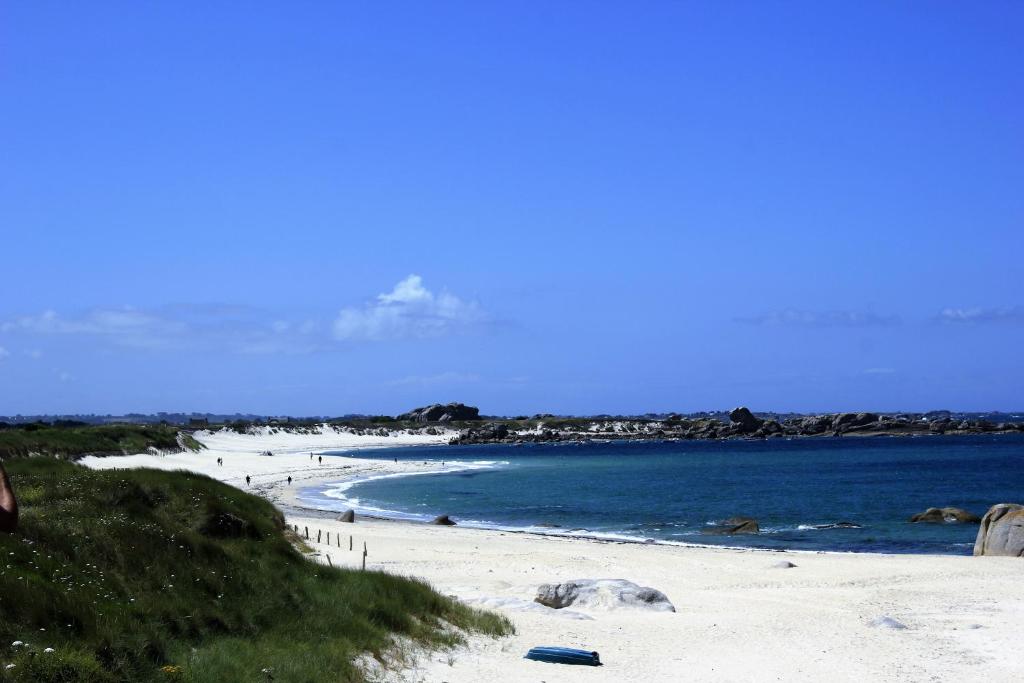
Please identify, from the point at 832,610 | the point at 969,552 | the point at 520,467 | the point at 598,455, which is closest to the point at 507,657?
the point at 832,610

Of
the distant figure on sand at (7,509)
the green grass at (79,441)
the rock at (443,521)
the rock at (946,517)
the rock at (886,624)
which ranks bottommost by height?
the rock at (443,521)

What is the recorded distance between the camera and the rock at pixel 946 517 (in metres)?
43.2

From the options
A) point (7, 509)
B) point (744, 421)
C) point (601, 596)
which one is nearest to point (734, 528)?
point (601, 596)

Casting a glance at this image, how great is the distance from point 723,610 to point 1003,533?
15425 millimetres

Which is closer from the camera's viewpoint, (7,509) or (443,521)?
(7,509)

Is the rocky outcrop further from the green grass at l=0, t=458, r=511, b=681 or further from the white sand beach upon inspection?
the green grass at l=0, t=458, r=511, b=681

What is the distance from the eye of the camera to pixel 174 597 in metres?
13.1

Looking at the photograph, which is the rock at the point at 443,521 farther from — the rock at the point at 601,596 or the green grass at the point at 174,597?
the green grass at the point at 174,597

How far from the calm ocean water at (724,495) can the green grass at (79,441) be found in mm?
16907

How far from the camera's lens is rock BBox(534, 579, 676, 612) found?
2202cm

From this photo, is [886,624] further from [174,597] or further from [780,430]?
[780,430]

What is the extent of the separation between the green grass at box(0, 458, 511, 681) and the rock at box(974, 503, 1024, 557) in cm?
2202

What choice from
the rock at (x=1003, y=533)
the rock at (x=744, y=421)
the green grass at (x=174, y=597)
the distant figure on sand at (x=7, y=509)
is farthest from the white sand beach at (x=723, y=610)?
the rock at (x=744, y=421)

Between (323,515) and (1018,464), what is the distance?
67356 millimetres
